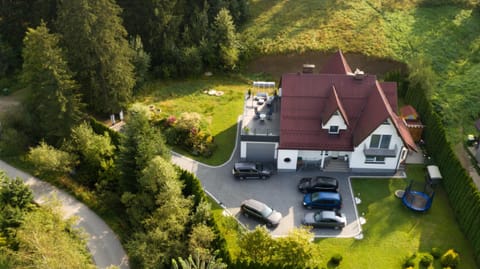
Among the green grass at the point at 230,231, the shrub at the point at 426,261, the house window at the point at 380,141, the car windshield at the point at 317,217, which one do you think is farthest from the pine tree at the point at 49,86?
the shrub at the point at 426,261

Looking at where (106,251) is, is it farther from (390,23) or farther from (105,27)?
(390,23)

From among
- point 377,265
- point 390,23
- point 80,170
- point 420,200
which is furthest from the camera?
point 390,23

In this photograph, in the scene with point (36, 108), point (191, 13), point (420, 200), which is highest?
point (191, 13)

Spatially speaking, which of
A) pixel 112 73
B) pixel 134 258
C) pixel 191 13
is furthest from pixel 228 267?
pixel 191 13

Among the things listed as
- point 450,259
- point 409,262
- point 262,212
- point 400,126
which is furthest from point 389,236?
point 400,126

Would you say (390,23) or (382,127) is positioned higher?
(390,23)

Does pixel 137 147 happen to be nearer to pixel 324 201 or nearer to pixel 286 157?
pixel 286 157
